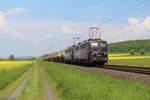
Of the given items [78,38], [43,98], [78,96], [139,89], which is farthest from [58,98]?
[78,38]

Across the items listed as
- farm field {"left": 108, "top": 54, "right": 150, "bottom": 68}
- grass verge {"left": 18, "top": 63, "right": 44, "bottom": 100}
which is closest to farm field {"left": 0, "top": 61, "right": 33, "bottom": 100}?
grass verge {"left": 18, "top": 63, "right": 44, "bottom": 100}

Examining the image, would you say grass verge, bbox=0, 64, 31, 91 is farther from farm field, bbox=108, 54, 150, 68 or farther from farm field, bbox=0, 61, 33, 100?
farm field, bbox=108, 54, 150, 68

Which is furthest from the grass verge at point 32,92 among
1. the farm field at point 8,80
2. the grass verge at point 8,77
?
the grass verge at point 8,77

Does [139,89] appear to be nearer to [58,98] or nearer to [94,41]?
[58,98]

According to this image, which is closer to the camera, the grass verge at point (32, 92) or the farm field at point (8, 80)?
the grass verge at point (32, 92)

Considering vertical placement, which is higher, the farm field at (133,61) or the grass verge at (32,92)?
the farm field at (133,61)

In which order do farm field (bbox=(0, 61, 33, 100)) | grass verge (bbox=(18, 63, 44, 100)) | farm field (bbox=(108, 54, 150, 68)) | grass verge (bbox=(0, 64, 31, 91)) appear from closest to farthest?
grass verge (bbox=(18, 63, 44, 100)) → farm field (bbox=(0, 61, 33, 100)) → grass verge (bbox=(0, 64, 31, 91)) → farm field (bbox=(108, 54, 150, 68))

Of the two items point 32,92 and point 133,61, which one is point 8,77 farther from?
point 133,61

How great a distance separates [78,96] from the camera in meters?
19.7

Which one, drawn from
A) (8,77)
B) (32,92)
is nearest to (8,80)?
(8,77)

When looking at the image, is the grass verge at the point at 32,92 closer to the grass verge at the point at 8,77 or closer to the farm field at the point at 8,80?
the farm field at the point at 8,80

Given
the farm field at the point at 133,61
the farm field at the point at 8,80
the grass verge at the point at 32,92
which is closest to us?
the grass verge at the point at 32,92

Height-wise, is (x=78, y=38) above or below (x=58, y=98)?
above

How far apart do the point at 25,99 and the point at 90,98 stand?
17.5 feet
